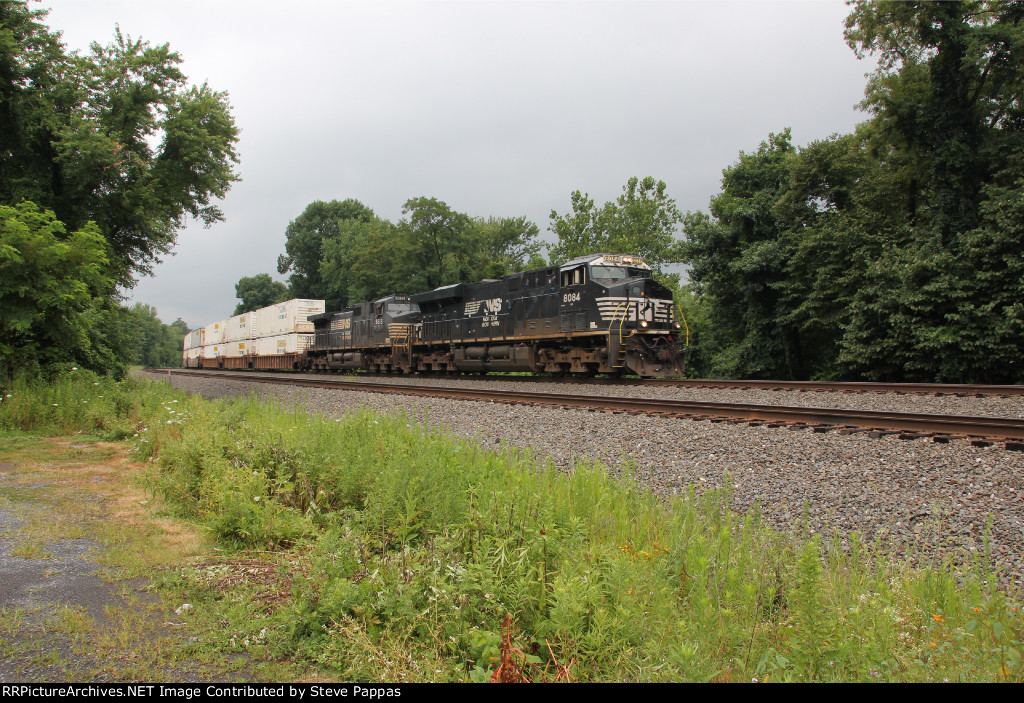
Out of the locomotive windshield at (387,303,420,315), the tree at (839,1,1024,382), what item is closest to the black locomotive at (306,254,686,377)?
the locomotive windshield at (387,303,420,315)

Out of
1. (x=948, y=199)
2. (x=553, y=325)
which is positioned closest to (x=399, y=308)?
(x=553, y=325)

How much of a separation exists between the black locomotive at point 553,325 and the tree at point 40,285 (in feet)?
38.1

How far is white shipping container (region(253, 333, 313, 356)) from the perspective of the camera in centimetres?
3544

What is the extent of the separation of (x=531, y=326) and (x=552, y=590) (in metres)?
16.1

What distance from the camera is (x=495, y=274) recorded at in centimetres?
4638

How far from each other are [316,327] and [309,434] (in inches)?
1156

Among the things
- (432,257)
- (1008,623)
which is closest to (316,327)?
(432,257)

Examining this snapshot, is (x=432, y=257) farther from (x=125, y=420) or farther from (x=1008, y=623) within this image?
(x=1008, y=623)

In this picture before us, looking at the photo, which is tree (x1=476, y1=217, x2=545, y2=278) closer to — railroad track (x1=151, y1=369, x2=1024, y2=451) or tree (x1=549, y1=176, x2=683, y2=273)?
tree (x1=549, y1=176, x2=683, y2=273)

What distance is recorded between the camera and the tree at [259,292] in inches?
3462

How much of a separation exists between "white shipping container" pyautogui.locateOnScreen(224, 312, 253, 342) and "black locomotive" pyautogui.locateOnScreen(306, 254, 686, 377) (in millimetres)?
20318

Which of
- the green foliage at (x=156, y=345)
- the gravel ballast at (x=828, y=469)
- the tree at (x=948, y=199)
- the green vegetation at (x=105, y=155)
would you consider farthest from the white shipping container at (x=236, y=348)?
the green foliage at (x=156, y=345)

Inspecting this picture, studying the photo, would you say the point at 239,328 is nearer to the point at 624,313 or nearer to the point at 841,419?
the point at 624,313

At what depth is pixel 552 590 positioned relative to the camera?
3035 millimetres
